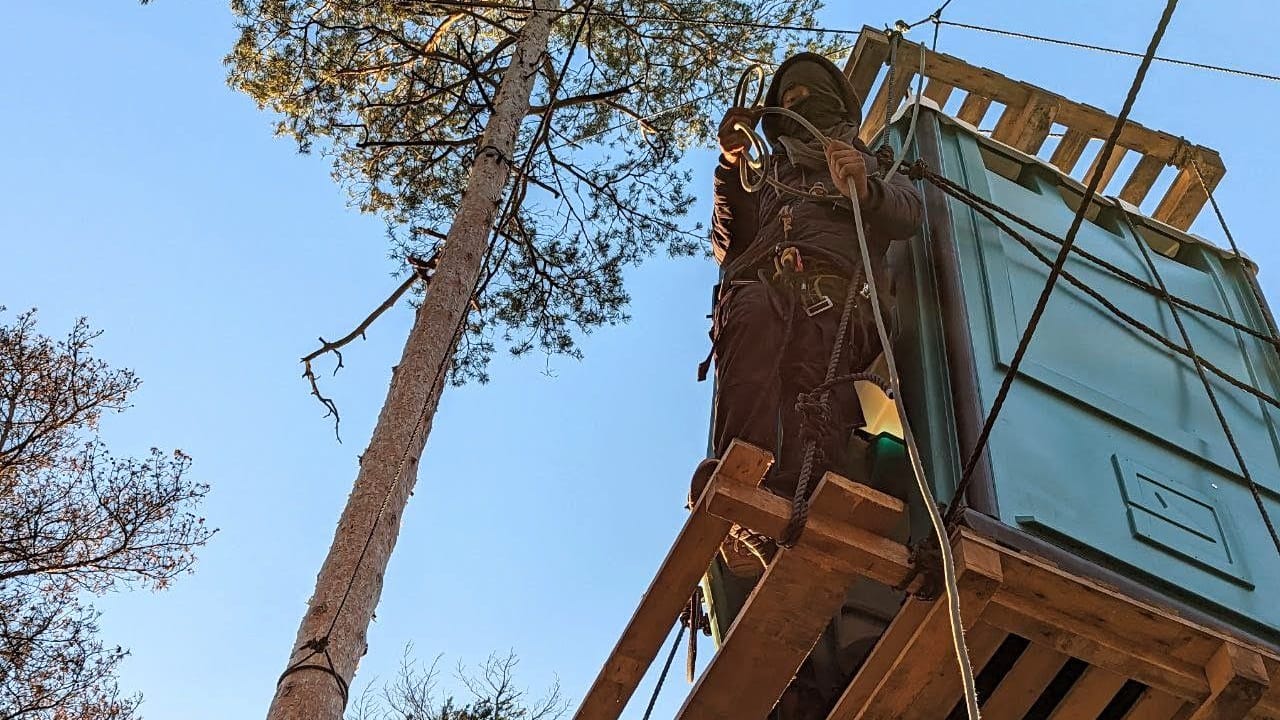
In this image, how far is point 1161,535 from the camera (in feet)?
11.7

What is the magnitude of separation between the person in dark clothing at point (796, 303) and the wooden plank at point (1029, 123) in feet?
5.07

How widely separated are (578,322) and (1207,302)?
460cm

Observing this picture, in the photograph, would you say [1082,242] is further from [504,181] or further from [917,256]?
Answer: [504,181]

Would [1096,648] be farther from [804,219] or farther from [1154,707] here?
[804,219]

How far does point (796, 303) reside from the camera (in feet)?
13.2

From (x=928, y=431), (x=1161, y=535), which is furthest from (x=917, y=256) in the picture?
(x=1161, y=535)

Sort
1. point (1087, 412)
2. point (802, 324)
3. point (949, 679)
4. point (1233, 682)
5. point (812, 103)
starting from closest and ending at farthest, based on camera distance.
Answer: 1. point (1233, 682)
2. point (949, 679)
3. point (1087, 412)
4. point (802, 324)
5. point (812, 103)

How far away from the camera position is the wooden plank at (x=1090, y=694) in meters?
3.10

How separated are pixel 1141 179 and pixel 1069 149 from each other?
1.36ft

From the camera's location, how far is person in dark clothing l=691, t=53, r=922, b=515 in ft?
12.3

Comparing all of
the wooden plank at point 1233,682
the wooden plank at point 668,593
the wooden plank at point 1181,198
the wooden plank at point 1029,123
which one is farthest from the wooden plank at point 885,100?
the wooden plank at point 1233,682

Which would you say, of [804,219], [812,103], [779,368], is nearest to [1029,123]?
[812,103]

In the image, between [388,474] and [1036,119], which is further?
[1036,119]

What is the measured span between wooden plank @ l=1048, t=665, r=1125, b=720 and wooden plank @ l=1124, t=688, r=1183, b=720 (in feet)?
0.24
